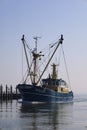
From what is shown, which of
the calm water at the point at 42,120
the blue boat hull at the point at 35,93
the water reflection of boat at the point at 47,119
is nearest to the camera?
the calm water at the point at 42,120

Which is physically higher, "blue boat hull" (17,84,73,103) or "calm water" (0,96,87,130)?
"blue boat hull" (17,84,73,103)

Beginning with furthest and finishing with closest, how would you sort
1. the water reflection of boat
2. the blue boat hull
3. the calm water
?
the blue boat hull, the water reflection of boat, the calm water

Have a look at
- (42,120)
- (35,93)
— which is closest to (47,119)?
(42,120)

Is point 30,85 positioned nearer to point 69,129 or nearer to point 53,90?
point 53,90

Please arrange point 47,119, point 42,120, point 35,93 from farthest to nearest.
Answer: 1. point 35,93
2. point 47,119
3. point 42,120

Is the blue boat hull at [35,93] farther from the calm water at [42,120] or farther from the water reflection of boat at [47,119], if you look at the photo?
the calm water at [42,120]

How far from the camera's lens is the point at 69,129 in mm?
39375

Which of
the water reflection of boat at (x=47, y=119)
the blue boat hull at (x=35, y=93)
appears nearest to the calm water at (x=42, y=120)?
the water reflection of boat at (x=47, y=119)

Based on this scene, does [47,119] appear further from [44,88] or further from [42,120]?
[44,88]

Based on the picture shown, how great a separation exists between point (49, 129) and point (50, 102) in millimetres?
68214

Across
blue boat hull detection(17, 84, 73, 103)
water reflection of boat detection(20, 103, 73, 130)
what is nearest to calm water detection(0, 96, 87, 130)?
water reflection of boat detection(20, 103, 73, 130)

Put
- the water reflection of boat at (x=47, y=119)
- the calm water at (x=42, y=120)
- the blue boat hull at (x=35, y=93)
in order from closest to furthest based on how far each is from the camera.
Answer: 1. the calm water at (x=42, y=120)
2. the water reflection of boat at (x=47, y=119)
3. the blue boat hull at (x=35, y=93)

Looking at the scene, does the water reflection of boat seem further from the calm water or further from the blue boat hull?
the blue boat hull

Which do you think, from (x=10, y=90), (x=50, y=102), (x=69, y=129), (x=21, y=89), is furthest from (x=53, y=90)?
(x=69, y=129)
